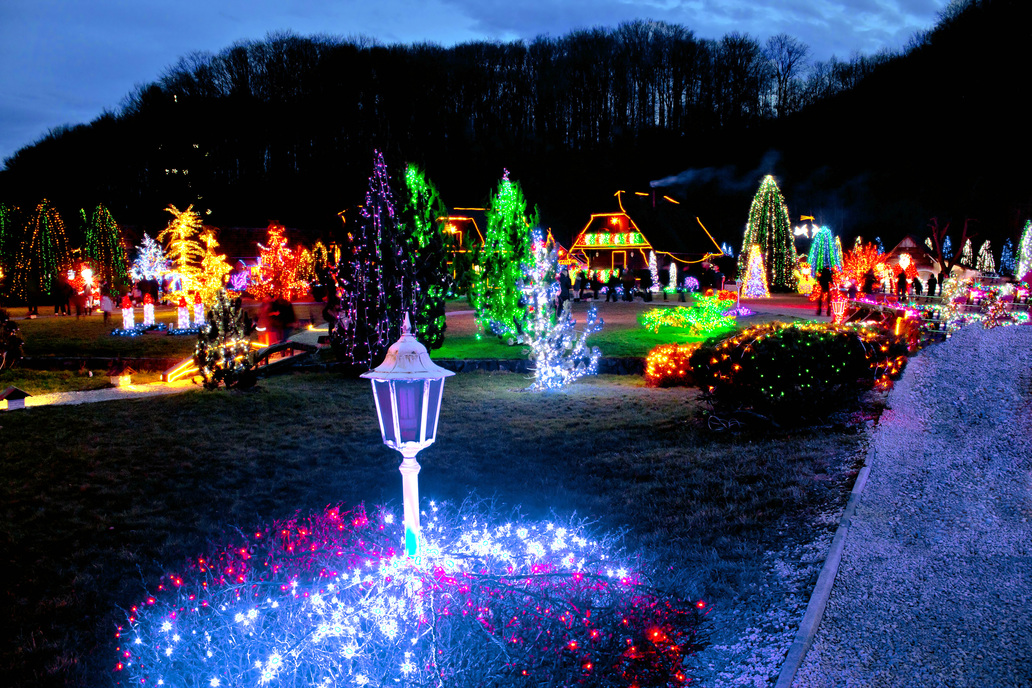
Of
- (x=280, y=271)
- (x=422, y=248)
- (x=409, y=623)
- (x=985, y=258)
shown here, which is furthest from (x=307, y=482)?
(x=985, y=258)

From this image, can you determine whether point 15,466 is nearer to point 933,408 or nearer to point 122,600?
point 122,600

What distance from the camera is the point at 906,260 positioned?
44.4 metres

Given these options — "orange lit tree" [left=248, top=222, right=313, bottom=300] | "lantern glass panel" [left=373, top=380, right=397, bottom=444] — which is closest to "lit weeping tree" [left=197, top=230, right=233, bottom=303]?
"orange lit tree" [left=248, top=222, right=313, bottom=300]

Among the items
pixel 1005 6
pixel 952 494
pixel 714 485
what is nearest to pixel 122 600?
pixel 714 485

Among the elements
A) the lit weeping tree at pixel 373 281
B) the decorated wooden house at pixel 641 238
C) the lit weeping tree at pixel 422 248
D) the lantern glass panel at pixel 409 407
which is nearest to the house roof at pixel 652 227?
the decorated wooden house at pixel 641 238

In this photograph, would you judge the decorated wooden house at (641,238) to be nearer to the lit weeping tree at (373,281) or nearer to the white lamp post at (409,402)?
the lit weeping tree at (373,281)

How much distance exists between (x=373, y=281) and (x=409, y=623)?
937 cm

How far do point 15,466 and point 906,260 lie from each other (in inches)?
1892

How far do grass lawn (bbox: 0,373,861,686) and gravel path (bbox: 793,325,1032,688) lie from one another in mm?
479

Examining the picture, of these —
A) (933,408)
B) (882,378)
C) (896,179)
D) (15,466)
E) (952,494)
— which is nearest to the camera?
(952,494)

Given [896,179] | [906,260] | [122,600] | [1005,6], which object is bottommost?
[122,600]

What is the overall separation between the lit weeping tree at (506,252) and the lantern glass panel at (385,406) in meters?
11.4

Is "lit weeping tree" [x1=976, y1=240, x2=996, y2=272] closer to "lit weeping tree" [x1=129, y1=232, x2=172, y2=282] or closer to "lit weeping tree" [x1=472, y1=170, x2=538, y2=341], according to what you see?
"lit weeping tree" [x1=472, y1=170, x2=538, y2=341]

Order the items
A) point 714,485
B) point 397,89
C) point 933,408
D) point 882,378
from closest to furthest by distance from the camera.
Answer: point 714,485, point 933,408, point 882,378, point 397,89
